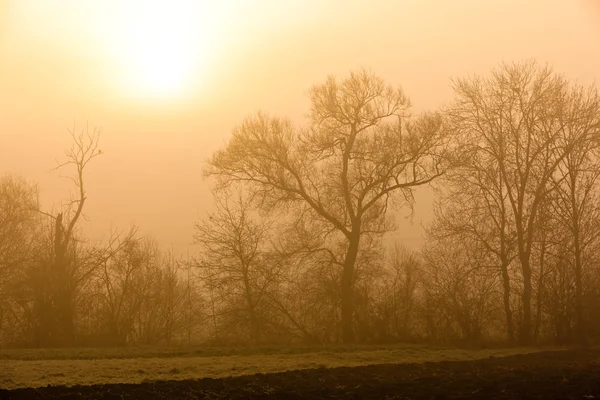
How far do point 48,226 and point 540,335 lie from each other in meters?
27.9

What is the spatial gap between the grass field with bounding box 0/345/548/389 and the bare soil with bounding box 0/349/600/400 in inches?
53.5

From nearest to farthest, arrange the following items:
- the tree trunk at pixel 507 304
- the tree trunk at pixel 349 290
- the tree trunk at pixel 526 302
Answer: the tree trunk at pixel 526 302
the tree trunk at pixel 507 304
the tree trunk at pixel 349 290

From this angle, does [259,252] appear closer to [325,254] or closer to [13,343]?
[325,254]

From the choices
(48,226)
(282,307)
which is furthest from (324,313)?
(48,226)

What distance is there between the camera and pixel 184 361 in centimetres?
2128

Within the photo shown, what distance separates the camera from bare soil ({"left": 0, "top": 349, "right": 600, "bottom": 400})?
14984 mm

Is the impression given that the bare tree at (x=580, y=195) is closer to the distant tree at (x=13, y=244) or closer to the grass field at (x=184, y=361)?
the grass field at (x=184, y=361)

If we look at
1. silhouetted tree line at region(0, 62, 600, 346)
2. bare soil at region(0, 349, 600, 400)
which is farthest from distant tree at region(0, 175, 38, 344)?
bare soil at region(0, 349, 600, 400)

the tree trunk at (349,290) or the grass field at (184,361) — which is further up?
the tree trunk at (349,290)

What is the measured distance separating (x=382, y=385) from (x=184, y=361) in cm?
711

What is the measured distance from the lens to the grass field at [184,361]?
17547 mm

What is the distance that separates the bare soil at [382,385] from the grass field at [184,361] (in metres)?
1.36

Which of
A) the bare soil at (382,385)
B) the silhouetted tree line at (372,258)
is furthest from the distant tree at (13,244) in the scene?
the bare soil at (382,385)

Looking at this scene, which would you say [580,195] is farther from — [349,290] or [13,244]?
[13,244]
